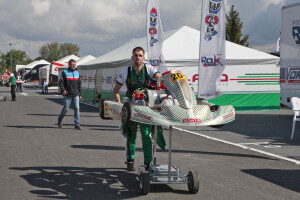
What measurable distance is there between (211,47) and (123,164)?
497 centimetres

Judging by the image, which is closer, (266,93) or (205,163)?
(205,163)

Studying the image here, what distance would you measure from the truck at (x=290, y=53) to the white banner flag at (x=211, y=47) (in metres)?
4.60

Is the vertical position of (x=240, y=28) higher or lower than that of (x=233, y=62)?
higher

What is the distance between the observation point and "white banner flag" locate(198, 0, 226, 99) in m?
10.8

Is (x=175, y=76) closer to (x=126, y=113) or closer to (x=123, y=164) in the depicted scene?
(x=126, y=113)

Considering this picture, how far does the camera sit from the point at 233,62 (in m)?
19.3

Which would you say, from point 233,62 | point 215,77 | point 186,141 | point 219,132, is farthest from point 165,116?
point 233,62

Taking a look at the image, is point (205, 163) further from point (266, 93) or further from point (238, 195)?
point (266, 93)

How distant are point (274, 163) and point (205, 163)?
128 cm

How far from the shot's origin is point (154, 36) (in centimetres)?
1616

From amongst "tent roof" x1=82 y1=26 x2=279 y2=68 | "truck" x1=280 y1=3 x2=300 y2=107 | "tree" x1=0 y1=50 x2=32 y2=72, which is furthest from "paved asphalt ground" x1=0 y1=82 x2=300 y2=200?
"tree" x1=0 y1=50 x2=32 y2=72

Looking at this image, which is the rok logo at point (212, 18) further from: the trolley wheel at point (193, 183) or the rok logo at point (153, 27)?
the trolley wheel at point (193, 183)

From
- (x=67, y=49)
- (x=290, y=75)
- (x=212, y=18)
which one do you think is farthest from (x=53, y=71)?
(x=67, y=49)

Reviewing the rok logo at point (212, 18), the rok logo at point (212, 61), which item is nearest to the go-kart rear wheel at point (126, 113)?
the rok logo at point (212, 61)
